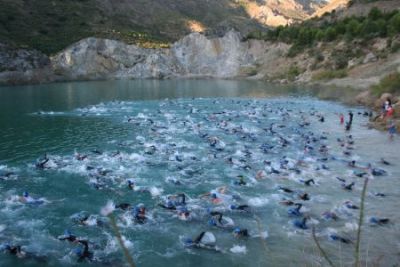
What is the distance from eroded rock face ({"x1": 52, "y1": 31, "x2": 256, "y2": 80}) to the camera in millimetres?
139000

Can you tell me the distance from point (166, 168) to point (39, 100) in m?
53.3

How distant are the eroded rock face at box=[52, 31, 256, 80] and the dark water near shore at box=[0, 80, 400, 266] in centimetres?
A: 8101

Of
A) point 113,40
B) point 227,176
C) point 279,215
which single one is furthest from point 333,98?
point 113,40

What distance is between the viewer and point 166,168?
3175 cm

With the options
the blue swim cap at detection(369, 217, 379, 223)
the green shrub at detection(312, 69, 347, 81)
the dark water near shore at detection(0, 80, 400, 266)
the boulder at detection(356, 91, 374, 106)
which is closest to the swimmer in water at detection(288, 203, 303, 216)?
the dark water near shore at detection(0, 80, 400, 266)

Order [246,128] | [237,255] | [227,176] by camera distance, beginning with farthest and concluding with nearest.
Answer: [246,128], [227,176], [237,255]

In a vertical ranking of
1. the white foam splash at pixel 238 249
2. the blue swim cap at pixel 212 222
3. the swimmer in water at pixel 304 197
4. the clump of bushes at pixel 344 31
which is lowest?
the white foam splash at pixel 238 249

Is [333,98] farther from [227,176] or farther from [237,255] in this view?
[237,255]

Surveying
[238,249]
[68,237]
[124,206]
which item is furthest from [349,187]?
[68,237]

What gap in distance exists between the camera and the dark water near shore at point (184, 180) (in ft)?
62.6

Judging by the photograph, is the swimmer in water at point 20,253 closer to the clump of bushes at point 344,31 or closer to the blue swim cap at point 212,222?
the blue swim cap at point 212,222

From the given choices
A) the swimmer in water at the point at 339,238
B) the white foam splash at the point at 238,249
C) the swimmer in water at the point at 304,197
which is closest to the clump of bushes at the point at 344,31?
the swimmer in water at the point at 304,197

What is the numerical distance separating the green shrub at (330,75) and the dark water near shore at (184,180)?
137 ft

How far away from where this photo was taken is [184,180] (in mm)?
29094
